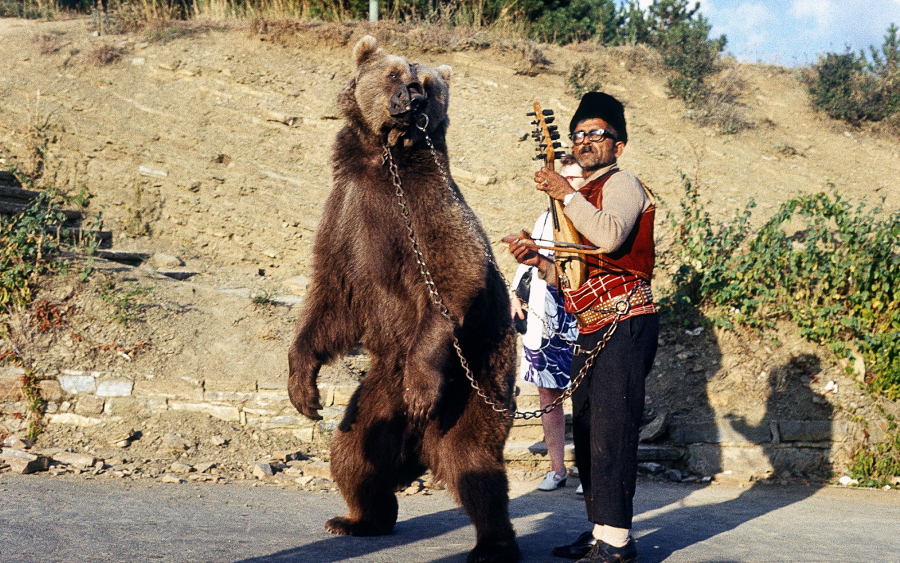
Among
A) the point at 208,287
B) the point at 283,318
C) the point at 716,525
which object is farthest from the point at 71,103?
the point at 716,525

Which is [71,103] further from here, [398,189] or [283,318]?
[398,189]

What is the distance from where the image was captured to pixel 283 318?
7484 mm

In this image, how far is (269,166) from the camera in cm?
1085

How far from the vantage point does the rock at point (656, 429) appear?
6747 millimetres

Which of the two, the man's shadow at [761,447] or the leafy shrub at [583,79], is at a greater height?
the leafy shrub at [583,79]

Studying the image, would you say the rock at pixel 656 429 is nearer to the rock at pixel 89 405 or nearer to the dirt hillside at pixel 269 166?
the dirt hillside at pixel 269 166

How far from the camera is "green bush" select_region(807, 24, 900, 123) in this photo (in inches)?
524

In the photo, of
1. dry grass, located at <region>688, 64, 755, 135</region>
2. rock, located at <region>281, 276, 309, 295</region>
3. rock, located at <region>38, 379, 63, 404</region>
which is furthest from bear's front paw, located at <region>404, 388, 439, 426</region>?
dry grass, located at <region>688, 64, 755, 135</region>

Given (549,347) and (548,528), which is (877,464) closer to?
(549,347)

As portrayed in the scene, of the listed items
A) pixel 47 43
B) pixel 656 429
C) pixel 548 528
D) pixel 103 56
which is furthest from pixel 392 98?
pixel 47 43

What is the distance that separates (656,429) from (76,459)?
470 cm

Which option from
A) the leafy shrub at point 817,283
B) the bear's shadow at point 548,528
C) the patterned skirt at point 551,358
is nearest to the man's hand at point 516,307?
the patterned skirt at point 551,358

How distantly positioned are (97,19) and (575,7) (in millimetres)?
9264

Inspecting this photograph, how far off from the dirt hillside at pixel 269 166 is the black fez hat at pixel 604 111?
3.94 m
